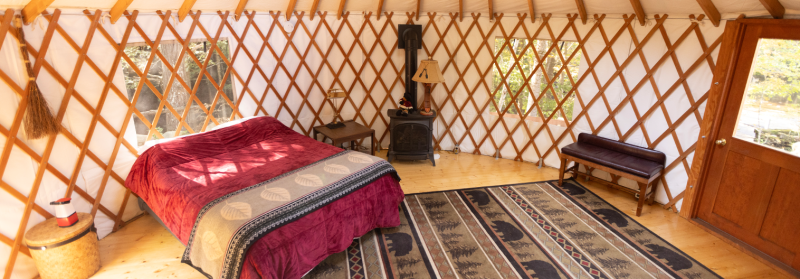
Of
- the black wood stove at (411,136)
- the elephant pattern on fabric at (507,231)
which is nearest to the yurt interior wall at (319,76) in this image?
the black wood stove at (411,136)

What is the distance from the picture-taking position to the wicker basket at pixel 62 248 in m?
2.47

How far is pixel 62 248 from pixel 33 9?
1.44 metres

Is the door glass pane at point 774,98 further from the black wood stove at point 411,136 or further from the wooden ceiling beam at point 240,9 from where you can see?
the wooden ceiling beam at point 240,9

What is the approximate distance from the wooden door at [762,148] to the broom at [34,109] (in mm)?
4787

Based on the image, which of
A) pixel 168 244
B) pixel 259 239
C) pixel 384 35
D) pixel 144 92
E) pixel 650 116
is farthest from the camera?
pixel 384 35

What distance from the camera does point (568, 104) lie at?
5277 millimetres

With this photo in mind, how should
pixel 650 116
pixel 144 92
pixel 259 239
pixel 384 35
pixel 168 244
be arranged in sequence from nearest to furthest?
pixel 259 239 < pixel 168 244 < pixel 144 92 < pixel 650 116 < pixel 384 35

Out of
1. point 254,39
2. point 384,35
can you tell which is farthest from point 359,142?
point 254,39

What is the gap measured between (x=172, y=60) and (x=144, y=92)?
1.29ft

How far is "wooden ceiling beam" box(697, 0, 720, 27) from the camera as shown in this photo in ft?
9.87

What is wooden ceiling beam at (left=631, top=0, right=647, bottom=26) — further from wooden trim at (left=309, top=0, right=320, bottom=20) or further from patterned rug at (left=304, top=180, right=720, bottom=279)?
wooden trim at (left=309, top=0, right=320, bottom=20)

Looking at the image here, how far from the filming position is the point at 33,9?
2.40 meters

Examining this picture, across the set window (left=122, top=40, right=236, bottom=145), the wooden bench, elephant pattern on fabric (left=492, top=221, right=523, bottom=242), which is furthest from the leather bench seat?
window (left=122, top=40, right=236, bottom=145)

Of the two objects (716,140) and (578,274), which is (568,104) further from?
(578,274)
